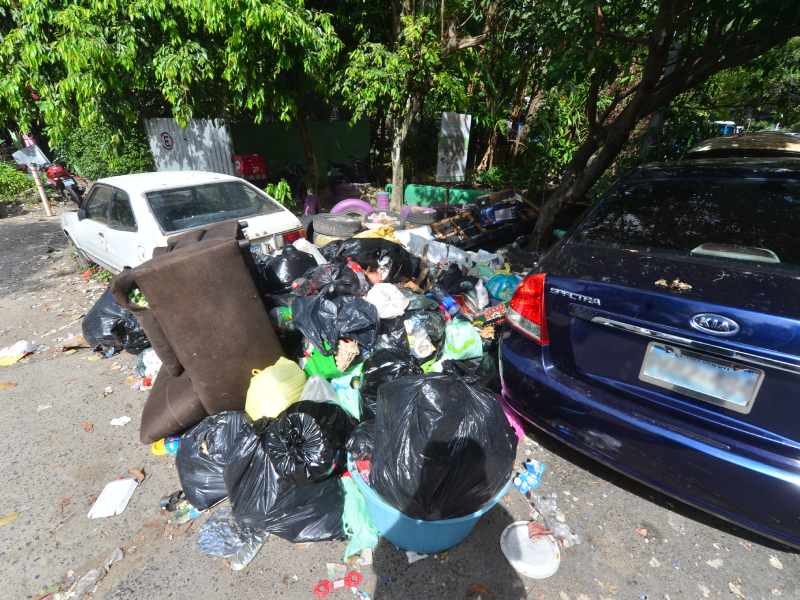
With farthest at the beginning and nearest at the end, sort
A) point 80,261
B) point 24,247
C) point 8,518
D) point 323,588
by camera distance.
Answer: point 24,247
point 80,261
point 8,518
point 323,588

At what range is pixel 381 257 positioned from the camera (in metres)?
4.01

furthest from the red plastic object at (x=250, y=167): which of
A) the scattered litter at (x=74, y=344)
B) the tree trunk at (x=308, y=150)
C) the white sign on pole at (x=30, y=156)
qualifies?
the scattered litter at (x=74, y=344)

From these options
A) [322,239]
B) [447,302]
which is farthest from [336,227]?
[447,302]

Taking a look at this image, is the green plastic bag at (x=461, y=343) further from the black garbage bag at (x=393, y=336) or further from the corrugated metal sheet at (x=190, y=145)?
the corrugated metal sheet at (x=190, y=145)

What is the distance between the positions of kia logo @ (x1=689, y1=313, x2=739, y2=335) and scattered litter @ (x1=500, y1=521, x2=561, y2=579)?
127cm

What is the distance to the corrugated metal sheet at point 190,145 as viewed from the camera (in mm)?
7664

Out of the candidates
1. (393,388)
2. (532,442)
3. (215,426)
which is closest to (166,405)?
(215,426)

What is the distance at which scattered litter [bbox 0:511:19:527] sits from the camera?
7.11 feet

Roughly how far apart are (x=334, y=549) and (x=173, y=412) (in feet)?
4.51

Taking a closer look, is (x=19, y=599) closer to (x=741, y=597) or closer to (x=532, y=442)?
(x=532, y=442)

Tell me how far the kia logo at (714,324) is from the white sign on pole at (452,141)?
18.1 ft

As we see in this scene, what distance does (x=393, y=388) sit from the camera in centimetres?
199

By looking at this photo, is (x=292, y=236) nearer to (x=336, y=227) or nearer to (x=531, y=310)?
(x=336, y=227)

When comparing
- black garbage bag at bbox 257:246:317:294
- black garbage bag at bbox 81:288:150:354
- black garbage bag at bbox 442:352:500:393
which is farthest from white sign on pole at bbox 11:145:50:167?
black garbage bag at bbox 442:352:500:393
